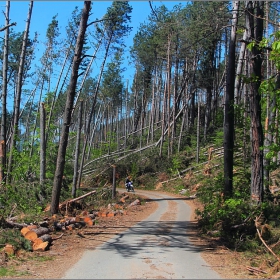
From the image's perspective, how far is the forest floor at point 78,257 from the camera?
21.4 feet

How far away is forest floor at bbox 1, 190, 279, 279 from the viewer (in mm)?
6531

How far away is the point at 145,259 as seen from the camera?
745 cm

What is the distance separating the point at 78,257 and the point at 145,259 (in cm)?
160

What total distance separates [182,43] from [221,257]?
27737mm

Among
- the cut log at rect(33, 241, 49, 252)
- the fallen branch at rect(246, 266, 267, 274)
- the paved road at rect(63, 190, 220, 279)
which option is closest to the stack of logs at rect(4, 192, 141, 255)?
the cut log at rect(33, 241, 49, 252)

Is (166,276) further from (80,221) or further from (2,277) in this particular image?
(80,221)

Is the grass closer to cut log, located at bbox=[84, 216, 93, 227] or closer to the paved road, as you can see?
the paved road

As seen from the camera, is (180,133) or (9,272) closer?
(9,272)

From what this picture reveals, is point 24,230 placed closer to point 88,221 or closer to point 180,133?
point 88,221

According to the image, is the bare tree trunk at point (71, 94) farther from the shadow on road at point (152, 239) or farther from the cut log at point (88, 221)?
the shadow on road at point (152, 239)

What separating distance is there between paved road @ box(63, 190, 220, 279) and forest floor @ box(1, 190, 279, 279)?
0.26 metres

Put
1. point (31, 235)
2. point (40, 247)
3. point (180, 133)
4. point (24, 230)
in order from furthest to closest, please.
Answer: point (180, 133), point (24, 230), point (31, 235), point (40, 247)

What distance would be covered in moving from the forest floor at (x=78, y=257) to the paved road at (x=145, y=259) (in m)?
0.26

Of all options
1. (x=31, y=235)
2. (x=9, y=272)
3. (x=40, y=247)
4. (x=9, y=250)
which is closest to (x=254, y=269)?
(x=9, y=272)
